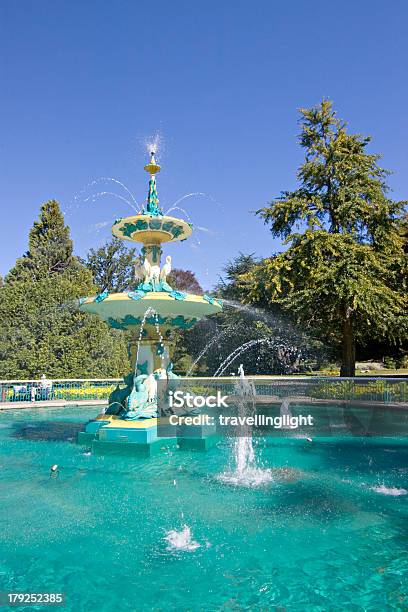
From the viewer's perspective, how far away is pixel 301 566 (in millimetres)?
4348

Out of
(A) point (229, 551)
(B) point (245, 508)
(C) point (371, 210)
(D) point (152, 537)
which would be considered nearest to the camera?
(A) point (229, 551)

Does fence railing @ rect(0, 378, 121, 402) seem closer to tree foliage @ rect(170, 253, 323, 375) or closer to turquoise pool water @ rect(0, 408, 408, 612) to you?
tree foliage @ rect(170, 253, 323, 375)

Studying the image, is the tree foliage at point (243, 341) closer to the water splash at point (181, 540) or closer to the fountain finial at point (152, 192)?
the fountain finial at point (152, 192)

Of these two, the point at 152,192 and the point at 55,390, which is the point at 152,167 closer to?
the point at 152,192

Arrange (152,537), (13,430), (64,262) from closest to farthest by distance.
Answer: (152,537) < (13,430) < (64,262)

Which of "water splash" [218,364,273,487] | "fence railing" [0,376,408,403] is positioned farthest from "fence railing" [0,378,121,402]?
"water splash" [218,364,273,487]

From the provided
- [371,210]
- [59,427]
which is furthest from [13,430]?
[371,210]

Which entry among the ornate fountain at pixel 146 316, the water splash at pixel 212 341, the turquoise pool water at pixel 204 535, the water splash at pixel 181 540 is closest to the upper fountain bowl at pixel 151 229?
the ornate fountain at pixel 146 316

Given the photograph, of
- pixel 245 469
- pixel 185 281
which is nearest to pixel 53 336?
Result: pixel 245 469

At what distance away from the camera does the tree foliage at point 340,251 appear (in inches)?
796

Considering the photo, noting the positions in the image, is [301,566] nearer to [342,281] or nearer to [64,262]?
[342,281]

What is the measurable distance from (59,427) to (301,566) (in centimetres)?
1019

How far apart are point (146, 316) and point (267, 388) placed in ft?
29.1

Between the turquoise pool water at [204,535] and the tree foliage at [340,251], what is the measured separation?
12.3 metres
